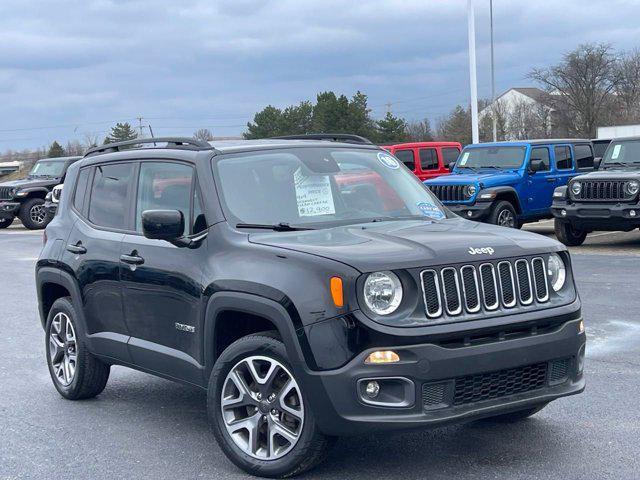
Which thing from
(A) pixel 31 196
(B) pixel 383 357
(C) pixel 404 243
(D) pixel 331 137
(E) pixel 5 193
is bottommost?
(A) pixel 31 196

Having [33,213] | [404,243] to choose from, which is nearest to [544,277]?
[404,243]

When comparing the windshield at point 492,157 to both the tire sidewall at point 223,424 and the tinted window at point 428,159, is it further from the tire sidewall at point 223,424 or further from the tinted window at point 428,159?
the tire sidewall at point 223,424

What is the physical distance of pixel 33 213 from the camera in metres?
29.1

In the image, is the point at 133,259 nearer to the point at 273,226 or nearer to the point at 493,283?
the point at 273,226

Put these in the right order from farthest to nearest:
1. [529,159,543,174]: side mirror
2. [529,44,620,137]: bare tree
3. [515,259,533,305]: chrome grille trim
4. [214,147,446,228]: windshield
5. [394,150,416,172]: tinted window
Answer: [529,44,620,137]: bare tree < [394,150,416,172]: tinted window < [529,159,543,174]: side mirror < [214,147,446,228]: windshield < [515,259,533,305]: chrome grille trim

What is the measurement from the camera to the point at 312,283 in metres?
4.75

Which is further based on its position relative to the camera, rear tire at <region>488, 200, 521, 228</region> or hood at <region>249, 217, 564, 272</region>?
rear tire at <region>488, 200, 521, 228</region>

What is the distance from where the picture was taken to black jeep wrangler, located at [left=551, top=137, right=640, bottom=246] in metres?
16.4

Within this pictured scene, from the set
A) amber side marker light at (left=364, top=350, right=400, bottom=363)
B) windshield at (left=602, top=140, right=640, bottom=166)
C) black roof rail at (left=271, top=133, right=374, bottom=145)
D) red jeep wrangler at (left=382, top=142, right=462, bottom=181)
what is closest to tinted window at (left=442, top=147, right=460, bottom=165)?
red jeep wrangler at (left=382, top=142, right=462, bottom=181)

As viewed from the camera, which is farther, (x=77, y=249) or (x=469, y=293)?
(x=77, y=249)

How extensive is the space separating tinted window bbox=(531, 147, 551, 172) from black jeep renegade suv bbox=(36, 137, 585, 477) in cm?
1386

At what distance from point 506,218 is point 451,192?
115 centimetres

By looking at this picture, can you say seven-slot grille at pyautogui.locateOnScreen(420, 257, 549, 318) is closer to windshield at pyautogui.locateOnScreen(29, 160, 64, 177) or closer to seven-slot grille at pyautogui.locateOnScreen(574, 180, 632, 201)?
seven-slot grille at pyautogui.locateOnScreen(574, 180, 632, 201)

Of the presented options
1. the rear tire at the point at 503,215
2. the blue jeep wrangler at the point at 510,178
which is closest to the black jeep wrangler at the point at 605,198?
the rear tire at the point at 503,215
